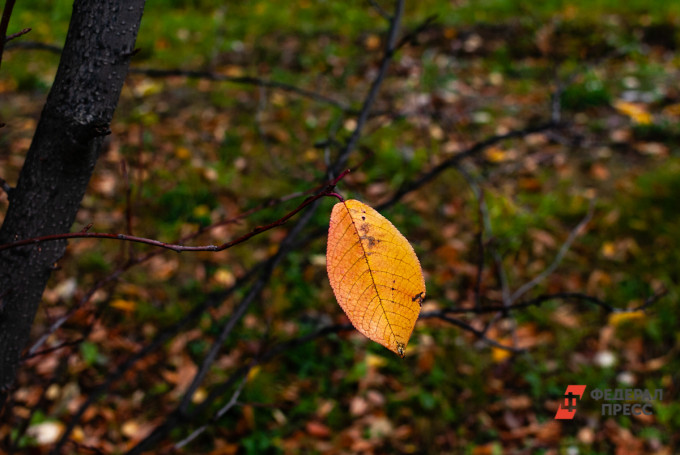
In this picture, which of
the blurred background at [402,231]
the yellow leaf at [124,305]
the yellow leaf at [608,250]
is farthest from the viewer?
the yellow leaf at [608,250]

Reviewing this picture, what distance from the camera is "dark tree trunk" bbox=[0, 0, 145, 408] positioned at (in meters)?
0.64

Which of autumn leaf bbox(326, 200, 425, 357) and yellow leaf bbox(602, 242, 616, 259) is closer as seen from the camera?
autumn leaf bbox(326, 200, 425, 357)

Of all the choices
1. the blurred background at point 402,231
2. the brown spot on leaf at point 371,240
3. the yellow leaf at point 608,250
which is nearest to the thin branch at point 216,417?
the blurred background at point 402,231

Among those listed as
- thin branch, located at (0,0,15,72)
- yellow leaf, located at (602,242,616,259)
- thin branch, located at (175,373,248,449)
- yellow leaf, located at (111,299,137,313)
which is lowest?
yellow leaf, located at (111,299,137,313)

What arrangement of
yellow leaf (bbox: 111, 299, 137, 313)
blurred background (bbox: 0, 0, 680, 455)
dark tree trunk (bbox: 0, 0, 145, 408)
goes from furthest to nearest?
yellow leaf (bbox: 111, 299, 137, 313) < blurred background (bbox: 0, 0, 680, 455) < dark tree trunk (bbox: 0, 0, 145, 408)

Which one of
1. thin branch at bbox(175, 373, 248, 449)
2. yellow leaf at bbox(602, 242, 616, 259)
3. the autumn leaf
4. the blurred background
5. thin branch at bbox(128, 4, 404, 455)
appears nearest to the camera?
the autumn leaf

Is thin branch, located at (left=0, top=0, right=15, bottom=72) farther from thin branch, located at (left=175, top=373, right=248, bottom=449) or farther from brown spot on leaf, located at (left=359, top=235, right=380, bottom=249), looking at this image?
thin branch, located at (left=175, top=373, right=248, bottom=449)

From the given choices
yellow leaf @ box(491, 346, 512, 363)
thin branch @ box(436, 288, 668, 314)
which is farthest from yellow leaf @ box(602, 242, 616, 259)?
thin branch @ box(436, 288, 668, 314)
